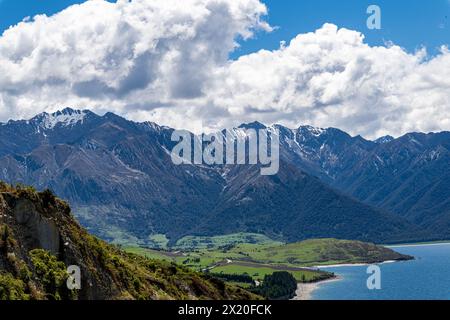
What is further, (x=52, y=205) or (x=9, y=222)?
(x=52, y=205)

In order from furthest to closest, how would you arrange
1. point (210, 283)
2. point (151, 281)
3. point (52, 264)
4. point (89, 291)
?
point (210, 283)
point (151, 281)
point (89, 291)
point (52, 264)

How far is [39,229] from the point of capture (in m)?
54.6

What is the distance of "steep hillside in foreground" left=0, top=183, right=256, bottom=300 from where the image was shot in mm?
48906

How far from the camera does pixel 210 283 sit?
10825cm

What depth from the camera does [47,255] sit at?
5256 centimetres

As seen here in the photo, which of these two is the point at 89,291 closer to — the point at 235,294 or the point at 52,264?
the point at 52,264

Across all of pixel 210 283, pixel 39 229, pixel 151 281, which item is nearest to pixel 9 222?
pixel 39 229

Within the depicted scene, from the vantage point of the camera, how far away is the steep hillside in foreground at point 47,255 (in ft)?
160
